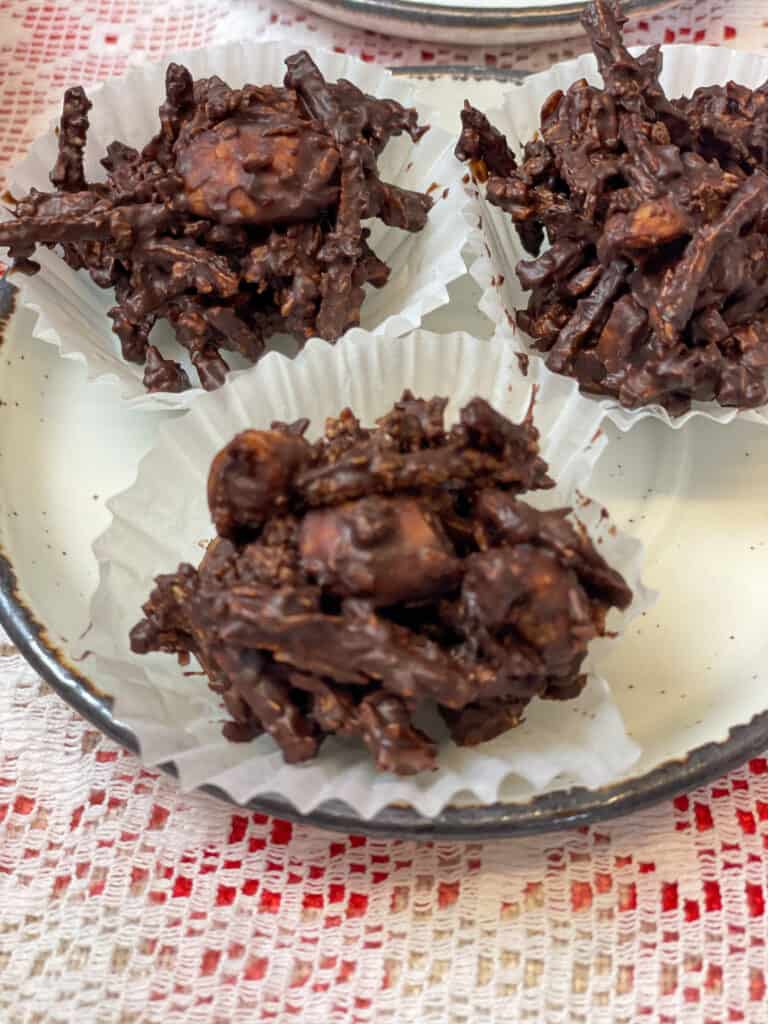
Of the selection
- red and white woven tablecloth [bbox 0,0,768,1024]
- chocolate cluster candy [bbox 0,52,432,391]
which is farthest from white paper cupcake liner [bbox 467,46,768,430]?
red and white woven tablecloth [bbox 0,0,768,1024]

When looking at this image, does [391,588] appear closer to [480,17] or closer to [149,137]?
[149,137]

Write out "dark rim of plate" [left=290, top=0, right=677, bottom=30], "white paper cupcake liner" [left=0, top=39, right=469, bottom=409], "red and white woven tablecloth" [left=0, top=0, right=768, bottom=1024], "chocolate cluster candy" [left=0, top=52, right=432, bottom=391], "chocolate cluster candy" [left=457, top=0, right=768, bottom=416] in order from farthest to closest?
"dark rim of plate" [left=290, top=0, right=677, bottom=30] → "white paper cupcake liner" [left=0, top=39, right=469, bottom=409] → "chocolate cluster candy" [left=0, top=52, right=432, bottom=391] → "chocolate cluster candy" [left=457, top=0, right=768, bottom=416] → "red and white woven tablecloth" [left=0, top=0, right=768, bottom=1024]

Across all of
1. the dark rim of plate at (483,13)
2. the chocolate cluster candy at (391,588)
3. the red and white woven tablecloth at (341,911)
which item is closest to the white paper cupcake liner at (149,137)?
the dark rim of plate at (483,13)

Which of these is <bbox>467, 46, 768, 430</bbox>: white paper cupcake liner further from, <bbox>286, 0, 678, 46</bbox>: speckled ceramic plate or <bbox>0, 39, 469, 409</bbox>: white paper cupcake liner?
<bbox>286, 0, 678, 46</bbox>: speckled ceramic plate

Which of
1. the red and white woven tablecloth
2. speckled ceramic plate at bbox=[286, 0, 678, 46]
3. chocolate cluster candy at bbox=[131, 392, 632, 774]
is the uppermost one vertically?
speckled ceramic plate at bbox=[286, 0, 678, 46]

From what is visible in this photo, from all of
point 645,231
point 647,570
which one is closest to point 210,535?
point 647,570
